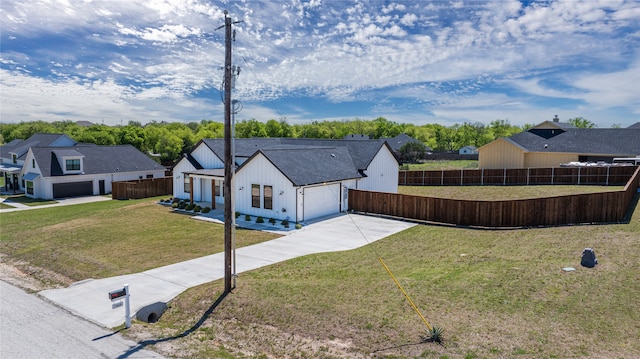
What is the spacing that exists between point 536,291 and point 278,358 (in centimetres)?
723

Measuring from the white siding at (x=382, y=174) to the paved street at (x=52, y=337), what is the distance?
842 inches

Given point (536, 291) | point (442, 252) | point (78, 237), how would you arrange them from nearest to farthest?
point (536, 291)
point (442, 252)
point (78, 237)

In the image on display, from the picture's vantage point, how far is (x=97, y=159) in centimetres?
4203

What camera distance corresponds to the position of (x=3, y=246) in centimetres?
2097

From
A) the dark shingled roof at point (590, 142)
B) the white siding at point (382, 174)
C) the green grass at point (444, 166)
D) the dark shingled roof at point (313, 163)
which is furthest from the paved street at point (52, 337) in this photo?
the green grass at point (444, 166)

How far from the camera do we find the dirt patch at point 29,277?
15.1 metres

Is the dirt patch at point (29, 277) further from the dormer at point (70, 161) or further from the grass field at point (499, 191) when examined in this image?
the grass field at point (499, 191)

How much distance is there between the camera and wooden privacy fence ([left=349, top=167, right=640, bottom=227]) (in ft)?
62.1

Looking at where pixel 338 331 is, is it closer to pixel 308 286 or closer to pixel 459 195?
pixel 308 286

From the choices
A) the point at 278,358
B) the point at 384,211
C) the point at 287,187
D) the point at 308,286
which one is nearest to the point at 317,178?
the point at 287,187

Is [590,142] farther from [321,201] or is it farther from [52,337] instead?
[52,337]

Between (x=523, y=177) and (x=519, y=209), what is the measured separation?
59.1ft

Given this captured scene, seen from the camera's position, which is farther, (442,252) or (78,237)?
(78,237)

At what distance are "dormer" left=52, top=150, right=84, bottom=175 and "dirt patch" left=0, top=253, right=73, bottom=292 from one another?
23056mm
